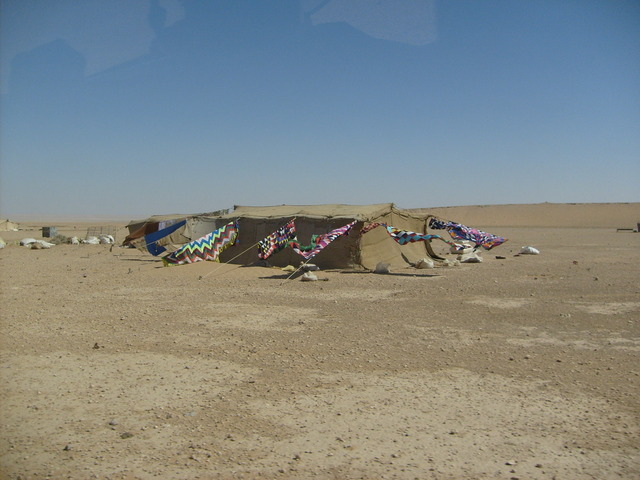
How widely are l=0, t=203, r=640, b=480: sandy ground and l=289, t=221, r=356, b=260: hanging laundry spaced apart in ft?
11.3

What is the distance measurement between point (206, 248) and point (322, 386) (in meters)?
12.3

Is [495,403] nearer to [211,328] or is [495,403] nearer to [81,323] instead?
[211,328]

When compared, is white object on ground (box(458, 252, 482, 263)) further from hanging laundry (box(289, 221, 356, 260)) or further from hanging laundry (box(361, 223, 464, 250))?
hanging laundry (box(289, 221, 356, 260))

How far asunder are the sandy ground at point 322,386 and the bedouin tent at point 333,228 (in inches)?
204

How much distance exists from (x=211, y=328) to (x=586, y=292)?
27.6 feet

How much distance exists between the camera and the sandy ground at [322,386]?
13.6 ft

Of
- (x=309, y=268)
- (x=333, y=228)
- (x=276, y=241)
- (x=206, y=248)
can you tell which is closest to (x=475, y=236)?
(x=333, y=228)

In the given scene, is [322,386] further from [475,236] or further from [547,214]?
[547,214]

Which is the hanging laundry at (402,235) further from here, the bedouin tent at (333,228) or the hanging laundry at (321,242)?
the hanging laundry at (321,242)

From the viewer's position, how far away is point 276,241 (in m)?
16.9

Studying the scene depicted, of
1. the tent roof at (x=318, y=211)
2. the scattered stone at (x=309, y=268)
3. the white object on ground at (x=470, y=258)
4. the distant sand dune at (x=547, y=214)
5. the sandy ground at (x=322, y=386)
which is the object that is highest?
the distant sand dune at (x=547, y=214)

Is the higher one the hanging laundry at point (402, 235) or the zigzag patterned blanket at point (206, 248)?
the hanging laundry at point (402, 235)

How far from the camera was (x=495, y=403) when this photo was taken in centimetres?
526

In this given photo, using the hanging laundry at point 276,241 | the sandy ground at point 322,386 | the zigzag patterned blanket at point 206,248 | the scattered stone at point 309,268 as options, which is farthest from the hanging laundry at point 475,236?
the zigzag patterned blanket at point 206,248
